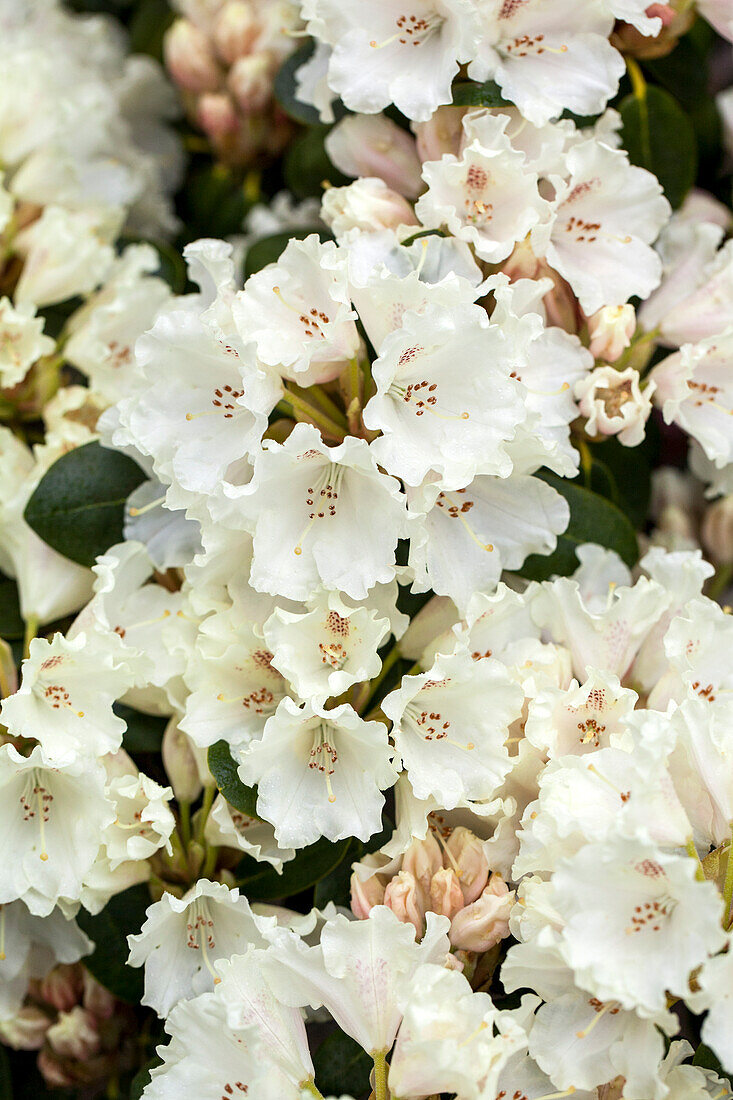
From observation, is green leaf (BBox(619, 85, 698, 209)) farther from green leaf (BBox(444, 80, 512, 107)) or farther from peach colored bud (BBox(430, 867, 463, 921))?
peach colored bud (BBox(430, 867, 463, 921))

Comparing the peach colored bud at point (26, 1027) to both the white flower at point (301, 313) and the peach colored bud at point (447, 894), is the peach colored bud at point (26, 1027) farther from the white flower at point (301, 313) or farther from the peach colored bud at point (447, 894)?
the white flower at point (301, 313)

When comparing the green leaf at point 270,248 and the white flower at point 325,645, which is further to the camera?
the green leaf at point 270,248

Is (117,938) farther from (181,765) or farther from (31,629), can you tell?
(31,629)

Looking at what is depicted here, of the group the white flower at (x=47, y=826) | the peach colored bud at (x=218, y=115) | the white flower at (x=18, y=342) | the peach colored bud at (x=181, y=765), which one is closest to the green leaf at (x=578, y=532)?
the peach colored bud at (x=181, y=765)

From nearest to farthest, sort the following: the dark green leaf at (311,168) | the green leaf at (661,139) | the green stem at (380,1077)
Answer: the green stem at (380,1077)
the green leaf at (661,139)
the dark green leaf at (311,168)

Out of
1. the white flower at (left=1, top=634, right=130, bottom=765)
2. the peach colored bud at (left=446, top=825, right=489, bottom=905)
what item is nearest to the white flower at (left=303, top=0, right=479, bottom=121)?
the white flower at (left=1, top=634, right=130, bottom=765)

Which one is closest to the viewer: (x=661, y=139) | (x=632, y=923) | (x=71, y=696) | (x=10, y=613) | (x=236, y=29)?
(x=632, y=923)

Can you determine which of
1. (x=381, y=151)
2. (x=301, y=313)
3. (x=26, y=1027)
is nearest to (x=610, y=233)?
(x=381, y=151)

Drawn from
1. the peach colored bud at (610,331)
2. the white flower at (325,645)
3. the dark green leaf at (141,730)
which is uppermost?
the peach colored bud at (610,331)
